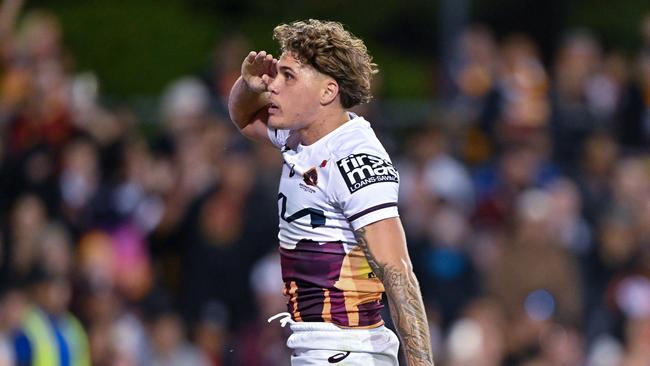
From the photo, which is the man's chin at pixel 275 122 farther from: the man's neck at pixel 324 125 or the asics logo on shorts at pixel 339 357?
the asics logo on shorts at pixel 339 357

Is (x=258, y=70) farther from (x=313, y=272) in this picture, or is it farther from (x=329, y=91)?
(x=313, y=272)

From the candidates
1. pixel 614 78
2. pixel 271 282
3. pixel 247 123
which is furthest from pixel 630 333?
pixel 247 123

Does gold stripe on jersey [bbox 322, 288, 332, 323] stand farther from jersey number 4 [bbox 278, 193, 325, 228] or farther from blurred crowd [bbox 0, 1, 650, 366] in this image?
blurred crowd [bbox 0, 1, 650, 366]

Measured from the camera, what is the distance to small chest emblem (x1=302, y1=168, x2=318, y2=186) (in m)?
6.05

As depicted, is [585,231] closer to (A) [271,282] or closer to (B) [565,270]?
(B) [565,270]

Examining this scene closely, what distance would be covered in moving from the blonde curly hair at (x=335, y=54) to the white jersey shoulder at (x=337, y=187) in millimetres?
161

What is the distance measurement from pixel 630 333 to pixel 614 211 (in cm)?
166

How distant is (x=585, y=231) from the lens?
13.4 metres

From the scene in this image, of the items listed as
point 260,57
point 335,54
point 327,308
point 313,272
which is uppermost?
point 260,57

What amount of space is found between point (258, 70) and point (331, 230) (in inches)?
33.7

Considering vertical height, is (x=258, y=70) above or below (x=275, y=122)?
above

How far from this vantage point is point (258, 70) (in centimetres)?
642

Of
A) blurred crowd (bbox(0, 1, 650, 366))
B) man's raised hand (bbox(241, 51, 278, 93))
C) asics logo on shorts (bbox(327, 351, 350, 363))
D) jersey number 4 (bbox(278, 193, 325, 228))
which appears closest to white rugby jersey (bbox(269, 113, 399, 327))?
jersey number 4 (bbox(278, 193, 325, 228))

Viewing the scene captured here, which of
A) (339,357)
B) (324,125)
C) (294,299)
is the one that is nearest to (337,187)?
(324,125)
